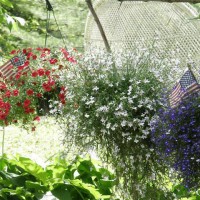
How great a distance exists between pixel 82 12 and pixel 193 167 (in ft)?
26.9

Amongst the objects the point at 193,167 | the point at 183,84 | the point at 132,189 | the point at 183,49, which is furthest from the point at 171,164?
the point at 183,49

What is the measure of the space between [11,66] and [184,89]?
2.89 metres

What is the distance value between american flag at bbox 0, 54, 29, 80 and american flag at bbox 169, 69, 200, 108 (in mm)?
2450

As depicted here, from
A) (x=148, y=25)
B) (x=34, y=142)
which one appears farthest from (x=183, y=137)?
(x=148, y=25)

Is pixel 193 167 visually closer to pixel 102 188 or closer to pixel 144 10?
pixel 102 188

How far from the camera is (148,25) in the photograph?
6.09m

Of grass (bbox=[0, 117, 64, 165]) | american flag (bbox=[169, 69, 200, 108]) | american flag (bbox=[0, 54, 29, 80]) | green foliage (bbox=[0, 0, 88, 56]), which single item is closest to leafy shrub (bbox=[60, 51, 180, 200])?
american flag (bbox=[169, 69, 200, 108])

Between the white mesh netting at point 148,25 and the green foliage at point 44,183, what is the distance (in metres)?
3.92

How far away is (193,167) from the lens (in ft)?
Result: 7.59

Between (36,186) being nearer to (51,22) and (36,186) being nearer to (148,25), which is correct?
(148,25)

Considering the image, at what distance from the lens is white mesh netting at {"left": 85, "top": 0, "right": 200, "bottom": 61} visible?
5449 mm

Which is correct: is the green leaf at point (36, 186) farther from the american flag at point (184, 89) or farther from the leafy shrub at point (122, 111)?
the american flag at point (184, 89)

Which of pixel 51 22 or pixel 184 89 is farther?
pixel 51 22

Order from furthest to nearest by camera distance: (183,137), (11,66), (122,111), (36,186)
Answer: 1. (11,66)
2. (122,111)
3. (183,137)
4. (36,186)
